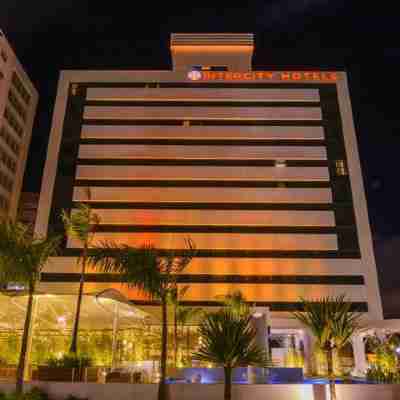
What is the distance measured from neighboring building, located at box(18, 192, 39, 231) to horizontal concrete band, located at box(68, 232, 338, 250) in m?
10.7

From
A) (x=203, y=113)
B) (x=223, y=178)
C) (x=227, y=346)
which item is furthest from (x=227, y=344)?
(x=203, y=113)

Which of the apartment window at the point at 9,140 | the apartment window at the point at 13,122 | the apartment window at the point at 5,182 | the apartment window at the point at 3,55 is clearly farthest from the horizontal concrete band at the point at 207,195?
the apartment window at the point at 3,55

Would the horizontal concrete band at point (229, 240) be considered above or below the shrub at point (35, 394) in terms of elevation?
above

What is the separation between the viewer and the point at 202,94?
52.4 metres

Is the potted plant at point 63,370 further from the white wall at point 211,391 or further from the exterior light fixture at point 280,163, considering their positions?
the exterior light fixture at point 280,163

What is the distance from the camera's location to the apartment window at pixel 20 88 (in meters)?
54.2

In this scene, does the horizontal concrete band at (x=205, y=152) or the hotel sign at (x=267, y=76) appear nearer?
the horizontal concrete band at (x=205, y=152)

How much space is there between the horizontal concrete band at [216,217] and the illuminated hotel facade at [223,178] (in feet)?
0.38

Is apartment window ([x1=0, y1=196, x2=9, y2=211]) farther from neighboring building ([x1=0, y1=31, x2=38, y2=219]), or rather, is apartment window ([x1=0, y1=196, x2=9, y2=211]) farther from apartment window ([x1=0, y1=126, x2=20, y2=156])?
apartment window ([x1=0, y1=126, x2=20, y2=156])

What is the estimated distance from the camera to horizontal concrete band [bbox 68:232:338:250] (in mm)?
45344

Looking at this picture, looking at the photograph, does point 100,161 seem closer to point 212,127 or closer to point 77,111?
point 77,111

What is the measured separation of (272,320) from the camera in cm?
3906

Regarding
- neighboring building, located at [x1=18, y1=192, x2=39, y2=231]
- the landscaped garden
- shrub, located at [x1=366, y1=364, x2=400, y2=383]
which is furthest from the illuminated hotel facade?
shrub, located at [x1=366, y1=364, x2=400, y2=383]

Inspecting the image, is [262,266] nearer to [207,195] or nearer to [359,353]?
[207,195]
